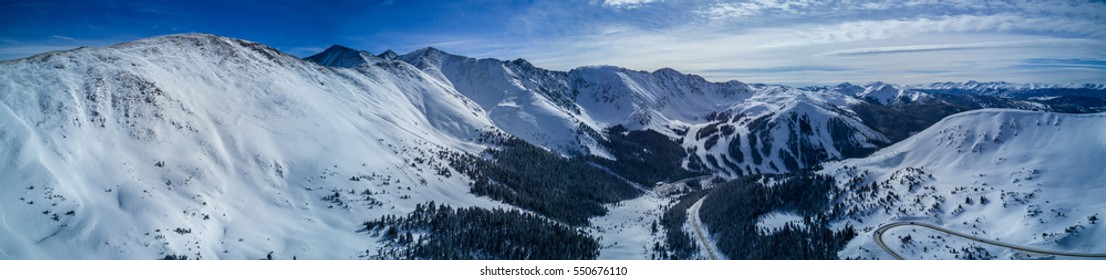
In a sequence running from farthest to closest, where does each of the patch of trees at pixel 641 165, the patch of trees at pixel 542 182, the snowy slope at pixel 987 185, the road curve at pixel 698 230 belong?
1. the patch of trees at pixel 641 165
2. the patch of trees at pixel 542 182
3. the road curve at pixel 698 230
4. the snowy slope at pixel 987 185

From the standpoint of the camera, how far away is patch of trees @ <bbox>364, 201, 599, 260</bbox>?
164ft

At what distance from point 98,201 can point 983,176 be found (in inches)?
3709

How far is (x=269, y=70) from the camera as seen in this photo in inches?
4218

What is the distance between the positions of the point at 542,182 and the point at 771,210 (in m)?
49.6

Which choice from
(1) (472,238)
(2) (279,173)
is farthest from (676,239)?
(2) (279,173)

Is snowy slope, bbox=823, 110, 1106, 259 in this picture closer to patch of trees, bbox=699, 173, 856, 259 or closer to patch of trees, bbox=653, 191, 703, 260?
patch of trees, bbox=699, 173, 856, 259

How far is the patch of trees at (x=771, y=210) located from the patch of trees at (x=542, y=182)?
2331cm

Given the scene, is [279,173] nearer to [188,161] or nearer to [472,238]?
[188,161]

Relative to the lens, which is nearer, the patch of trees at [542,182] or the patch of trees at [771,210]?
the patch of trees at [771,210]

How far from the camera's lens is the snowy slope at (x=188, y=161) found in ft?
121

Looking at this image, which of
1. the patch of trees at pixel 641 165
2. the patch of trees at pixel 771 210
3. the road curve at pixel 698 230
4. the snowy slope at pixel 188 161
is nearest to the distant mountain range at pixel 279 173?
the snowy slope at pixel 188 161

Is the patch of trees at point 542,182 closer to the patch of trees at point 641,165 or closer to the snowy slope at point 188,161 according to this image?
the snowy slope at point 188,161

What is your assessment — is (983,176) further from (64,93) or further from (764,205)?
(64,93)

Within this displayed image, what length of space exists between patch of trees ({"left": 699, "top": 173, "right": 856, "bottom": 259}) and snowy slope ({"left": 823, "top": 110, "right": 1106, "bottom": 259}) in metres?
3.10
